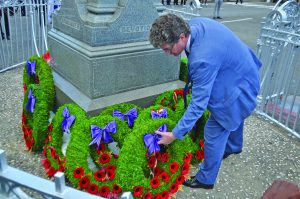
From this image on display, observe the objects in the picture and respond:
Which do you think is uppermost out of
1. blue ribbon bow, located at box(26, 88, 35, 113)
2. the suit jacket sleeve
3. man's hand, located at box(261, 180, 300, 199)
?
the suit jacket sleeve

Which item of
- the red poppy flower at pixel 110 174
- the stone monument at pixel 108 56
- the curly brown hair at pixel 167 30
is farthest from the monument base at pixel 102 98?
the curly brown hair at pixel 167 30

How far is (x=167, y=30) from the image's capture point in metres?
2.11

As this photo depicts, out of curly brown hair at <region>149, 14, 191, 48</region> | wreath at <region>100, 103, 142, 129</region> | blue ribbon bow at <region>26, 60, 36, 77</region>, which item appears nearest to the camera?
curly brown hair at <region>149, 14, 191, 48</region>

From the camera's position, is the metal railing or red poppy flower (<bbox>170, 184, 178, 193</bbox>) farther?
red poppy flower (<bbox>170, 184, 178, 193</bbox>)

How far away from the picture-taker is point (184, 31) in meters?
2.19

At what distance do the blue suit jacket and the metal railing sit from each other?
54.2 inches

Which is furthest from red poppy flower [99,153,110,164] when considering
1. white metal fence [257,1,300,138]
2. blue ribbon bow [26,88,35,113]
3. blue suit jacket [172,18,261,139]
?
white metal fence [257,1,300,138]

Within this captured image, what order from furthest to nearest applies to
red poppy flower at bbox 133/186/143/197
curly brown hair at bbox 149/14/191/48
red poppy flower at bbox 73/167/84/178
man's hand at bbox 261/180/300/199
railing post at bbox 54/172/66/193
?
red poppy flower at bbox 73/167/84/178 → red poppy flower at bbox 133/186/143/197 → curly brown hair at bbox 149/14/191/48 → man's hand at bbox 261/180/300/199 → railing post at bbox 54/172/66/193

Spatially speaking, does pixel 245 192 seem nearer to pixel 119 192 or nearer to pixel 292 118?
pixel 119 192

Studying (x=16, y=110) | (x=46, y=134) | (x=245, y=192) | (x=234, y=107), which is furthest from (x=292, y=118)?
(x=16, y=110)

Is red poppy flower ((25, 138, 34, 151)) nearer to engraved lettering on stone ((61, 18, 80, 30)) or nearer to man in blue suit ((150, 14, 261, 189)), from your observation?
engraved lettering on stone ((61, 18, 80, 30))

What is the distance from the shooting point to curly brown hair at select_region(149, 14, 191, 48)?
212 cm

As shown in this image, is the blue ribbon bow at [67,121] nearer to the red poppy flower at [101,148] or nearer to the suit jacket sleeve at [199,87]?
the red poppy flower at [101,148]

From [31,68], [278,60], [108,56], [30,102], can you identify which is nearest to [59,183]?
[108,56]
